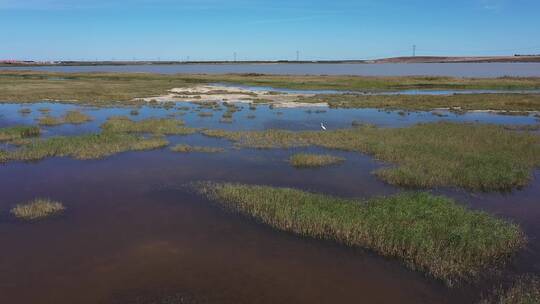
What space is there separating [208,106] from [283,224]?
3579cm

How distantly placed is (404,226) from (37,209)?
1293 cm

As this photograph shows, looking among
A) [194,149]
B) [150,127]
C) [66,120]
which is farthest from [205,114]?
[194,149]

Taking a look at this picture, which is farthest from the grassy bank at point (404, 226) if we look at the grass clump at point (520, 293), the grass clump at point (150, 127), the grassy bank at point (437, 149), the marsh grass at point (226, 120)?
the marsh grass at point (226, 120)

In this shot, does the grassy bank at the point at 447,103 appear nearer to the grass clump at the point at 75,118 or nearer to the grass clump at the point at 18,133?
the grass clump at the point at 75,118

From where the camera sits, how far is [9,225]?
14.5 m

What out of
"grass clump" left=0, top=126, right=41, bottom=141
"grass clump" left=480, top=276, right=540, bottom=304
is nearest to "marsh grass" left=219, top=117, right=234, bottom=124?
"grass clump" left=0, top=126, right=41, bottom=141

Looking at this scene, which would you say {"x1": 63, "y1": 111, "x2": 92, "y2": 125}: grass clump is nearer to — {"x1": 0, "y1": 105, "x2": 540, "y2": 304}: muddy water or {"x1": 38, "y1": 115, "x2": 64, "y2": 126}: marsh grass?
{"x1": 38, "y1": 115, "x2": 64, "y2": 126}: marsh grass

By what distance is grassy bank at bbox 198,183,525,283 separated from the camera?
1170 centimetres

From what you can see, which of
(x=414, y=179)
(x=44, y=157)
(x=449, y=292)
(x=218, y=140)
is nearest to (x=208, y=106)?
(x=218, y=140)

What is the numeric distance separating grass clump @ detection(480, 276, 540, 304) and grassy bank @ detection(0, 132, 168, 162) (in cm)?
2078

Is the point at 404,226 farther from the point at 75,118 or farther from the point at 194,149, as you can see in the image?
the point at 75,118

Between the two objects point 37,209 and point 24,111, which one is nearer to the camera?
point 37,209

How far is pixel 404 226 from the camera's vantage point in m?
13.3

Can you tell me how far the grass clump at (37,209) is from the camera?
15205 millimetres
